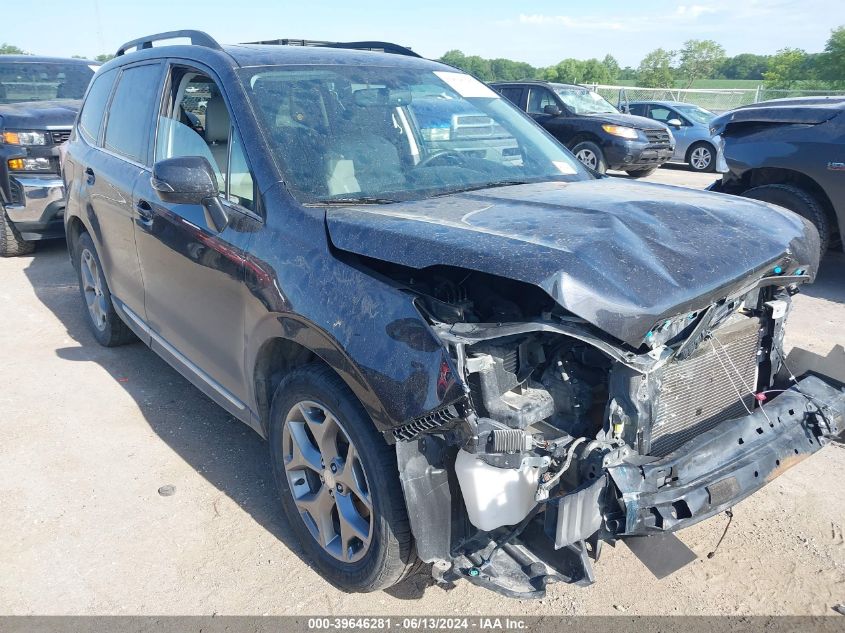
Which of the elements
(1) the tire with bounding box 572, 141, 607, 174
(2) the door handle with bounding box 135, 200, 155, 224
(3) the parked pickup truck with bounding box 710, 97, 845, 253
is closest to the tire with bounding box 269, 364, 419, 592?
(2) the door handle with bounding box 135, 200, 155, 224

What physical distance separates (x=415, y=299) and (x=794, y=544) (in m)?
2.08

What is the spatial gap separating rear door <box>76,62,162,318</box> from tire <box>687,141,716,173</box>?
1429cm

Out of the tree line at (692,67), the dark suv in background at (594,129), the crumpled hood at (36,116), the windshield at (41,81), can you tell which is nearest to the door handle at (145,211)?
the crumpled hood at (36,116)

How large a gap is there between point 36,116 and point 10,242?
1405 mm

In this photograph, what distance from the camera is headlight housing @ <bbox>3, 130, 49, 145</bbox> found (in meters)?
7.06

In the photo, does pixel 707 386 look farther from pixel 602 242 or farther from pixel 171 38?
pixel 171 38

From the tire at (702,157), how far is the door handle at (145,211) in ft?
48.3

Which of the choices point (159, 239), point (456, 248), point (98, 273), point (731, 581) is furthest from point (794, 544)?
point (98, 273)

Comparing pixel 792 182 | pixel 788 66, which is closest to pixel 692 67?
pixel 788 66

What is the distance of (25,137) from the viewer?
280 inches

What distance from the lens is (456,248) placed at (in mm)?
2143

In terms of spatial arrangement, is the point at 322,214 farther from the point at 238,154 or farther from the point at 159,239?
the point at 159,239

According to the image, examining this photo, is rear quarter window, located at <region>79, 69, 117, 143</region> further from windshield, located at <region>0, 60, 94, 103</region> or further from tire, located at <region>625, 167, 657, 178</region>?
tire, located at <region>625, 167, 657, 178</region>

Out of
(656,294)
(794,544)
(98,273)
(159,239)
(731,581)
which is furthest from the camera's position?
(98,273)
